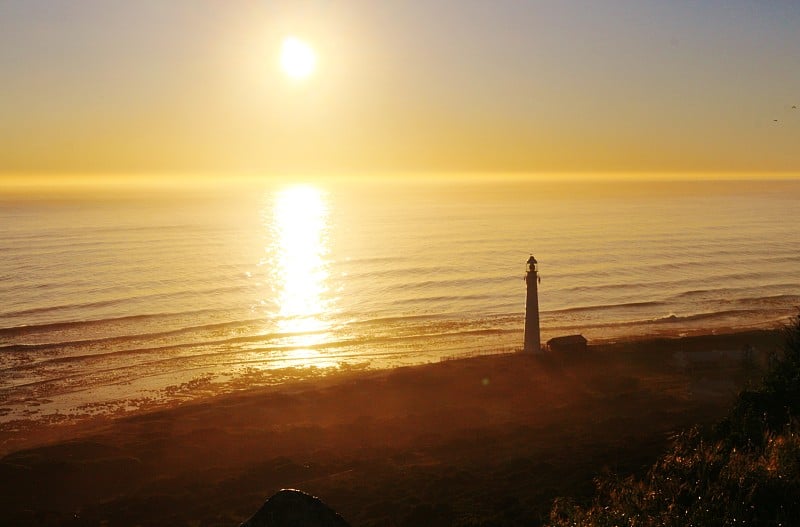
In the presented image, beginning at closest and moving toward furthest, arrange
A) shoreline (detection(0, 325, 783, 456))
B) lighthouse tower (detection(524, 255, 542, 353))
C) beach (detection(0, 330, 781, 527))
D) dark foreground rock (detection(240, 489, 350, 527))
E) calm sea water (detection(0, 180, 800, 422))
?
dark foreground rock (detection(240, 489, 350, 527)) < beach (detection(0, 330, 781, 527)) < shoreline (detection(0, 325, 783, 456)) < lighthouse tower (detection(524, 255, 542, 353)) < calm sea water (detection(0, 180, 800, 422))

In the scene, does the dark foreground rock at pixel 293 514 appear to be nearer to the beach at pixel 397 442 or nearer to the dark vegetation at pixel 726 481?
the dark vegetation at pixel 726 481

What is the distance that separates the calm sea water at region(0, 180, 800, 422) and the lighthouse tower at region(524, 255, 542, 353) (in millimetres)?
5285

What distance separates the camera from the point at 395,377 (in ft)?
75.6

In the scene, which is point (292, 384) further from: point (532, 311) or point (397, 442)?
point (532, 311)

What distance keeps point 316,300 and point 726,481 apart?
1309 inches

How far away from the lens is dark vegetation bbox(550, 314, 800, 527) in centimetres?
762

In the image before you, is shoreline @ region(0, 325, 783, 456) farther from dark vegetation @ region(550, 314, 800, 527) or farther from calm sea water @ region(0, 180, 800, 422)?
dark vegetation @ region(550, 314, 800, 527)

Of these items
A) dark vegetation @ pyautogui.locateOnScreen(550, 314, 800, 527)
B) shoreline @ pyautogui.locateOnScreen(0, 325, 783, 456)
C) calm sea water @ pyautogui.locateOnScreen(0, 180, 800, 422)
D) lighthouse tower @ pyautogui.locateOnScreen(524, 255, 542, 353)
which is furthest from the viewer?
calm sea water @ pyautogui.locateOnScreen(0, 180, 800, 422)

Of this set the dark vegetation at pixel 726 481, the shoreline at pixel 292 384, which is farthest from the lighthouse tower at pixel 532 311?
the dark vegetation at pixel 726 481

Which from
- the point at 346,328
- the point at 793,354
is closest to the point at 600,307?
the point at 346,328

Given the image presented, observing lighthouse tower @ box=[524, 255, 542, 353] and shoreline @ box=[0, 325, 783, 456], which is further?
lighthouse tower @ box=[524, 255, 542, 353]

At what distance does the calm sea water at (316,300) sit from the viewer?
26.4 meters

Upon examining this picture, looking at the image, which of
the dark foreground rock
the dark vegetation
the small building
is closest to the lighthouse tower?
the small building

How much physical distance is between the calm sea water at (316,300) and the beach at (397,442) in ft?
14.5
